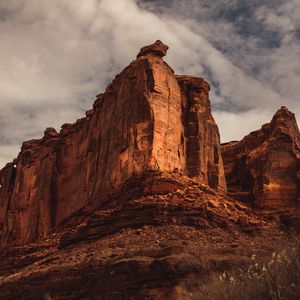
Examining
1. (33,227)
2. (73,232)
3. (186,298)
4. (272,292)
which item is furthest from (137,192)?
(272,292)

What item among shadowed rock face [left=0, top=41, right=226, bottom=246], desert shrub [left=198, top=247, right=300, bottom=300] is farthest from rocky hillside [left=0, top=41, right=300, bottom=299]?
desert shrub [left=198, top=247, right=300, bottom=300]

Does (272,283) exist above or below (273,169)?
below

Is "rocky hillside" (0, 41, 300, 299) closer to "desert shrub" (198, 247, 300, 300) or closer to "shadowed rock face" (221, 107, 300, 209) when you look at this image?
"shadowed rock face" (221, 107, 300, 209)

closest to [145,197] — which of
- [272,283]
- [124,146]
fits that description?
[124,146]

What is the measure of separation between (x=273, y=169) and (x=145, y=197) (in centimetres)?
1834

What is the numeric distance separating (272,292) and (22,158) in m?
58.1

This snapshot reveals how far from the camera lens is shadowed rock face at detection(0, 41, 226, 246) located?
54.4 metres

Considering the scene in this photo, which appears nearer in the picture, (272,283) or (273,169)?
(272,283)

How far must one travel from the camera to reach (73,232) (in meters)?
50.0

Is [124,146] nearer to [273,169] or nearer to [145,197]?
[145,197]

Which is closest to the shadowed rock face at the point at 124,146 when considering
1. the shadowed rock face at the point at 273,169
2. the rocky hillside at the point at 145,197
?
the rocky hillside at the point at 145,197

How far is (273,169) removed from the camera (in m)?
63.6

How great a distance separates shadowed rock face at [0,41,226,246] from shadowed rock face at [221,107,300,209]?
4994mm

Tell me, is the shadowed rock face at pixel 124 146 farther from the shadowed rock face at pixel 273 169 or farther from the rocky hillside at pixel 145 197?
the shadowed rock face at pixel 273 169
